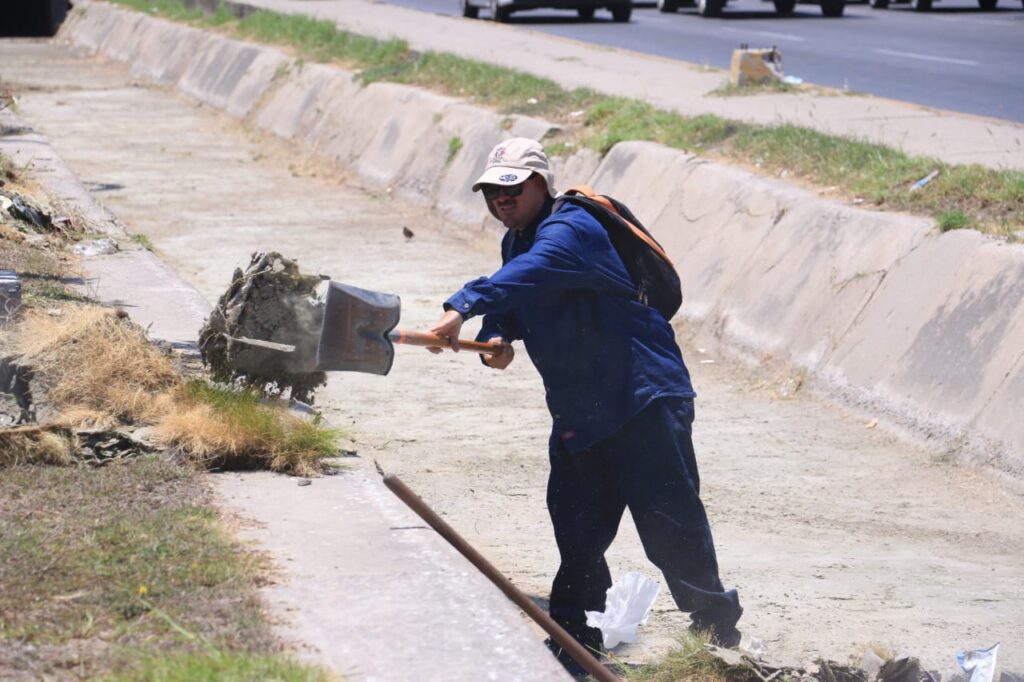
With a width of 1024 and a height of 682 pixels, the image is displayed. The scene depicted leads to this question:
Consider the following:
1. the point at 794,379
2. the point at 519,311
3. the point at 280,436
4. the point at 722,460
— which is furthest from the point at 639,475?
the point at 794,379

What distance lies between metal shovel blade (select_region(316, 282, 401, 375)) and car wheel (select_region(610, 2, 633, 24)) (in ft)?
68.4

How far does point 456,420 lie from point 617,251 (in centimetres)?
293

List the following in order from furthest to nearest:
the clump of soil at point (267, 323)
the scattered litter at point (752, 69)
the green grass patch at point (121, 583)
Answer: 1. the scattered litter at point (752, 69)
2. the clump of soil at point (267, 323)
3. the green grass patch at point (121, 583)

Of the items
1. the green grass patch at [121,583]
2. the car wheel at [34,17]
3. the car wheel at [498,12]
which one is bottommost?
the car wheel at [34,17]

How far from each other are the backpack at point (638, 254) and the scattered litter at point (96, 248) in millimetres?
5137

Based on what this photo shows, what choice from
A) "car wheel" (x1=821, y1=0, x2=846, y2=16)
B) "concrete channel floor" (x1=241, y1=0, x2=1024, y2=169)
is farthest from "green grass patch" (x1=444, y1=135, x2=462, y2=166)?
"car wheel" (x1=821, y1=0, x2=846, y2=16)

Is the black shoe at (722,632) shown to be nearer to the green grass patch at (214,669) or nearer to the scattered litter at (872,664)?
the scattered litter at (872,664)

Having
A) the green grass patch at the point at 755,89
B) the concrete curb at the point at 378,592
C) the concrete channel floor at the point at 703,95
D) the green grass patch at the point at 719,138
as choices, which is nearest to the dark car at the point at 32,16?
the concrete channel floor at the point at 703,95

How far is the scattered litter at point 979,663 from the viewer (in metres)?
4.31

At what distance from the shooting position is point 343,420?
7.11m

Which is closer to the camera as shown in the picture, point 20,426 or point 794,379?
point 20,426

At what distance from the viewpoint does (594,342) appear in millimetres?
4344

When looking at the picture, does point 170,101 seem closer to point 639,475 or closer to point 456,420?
point 456,420

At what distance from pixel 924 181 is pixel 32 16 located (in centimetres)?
2813
